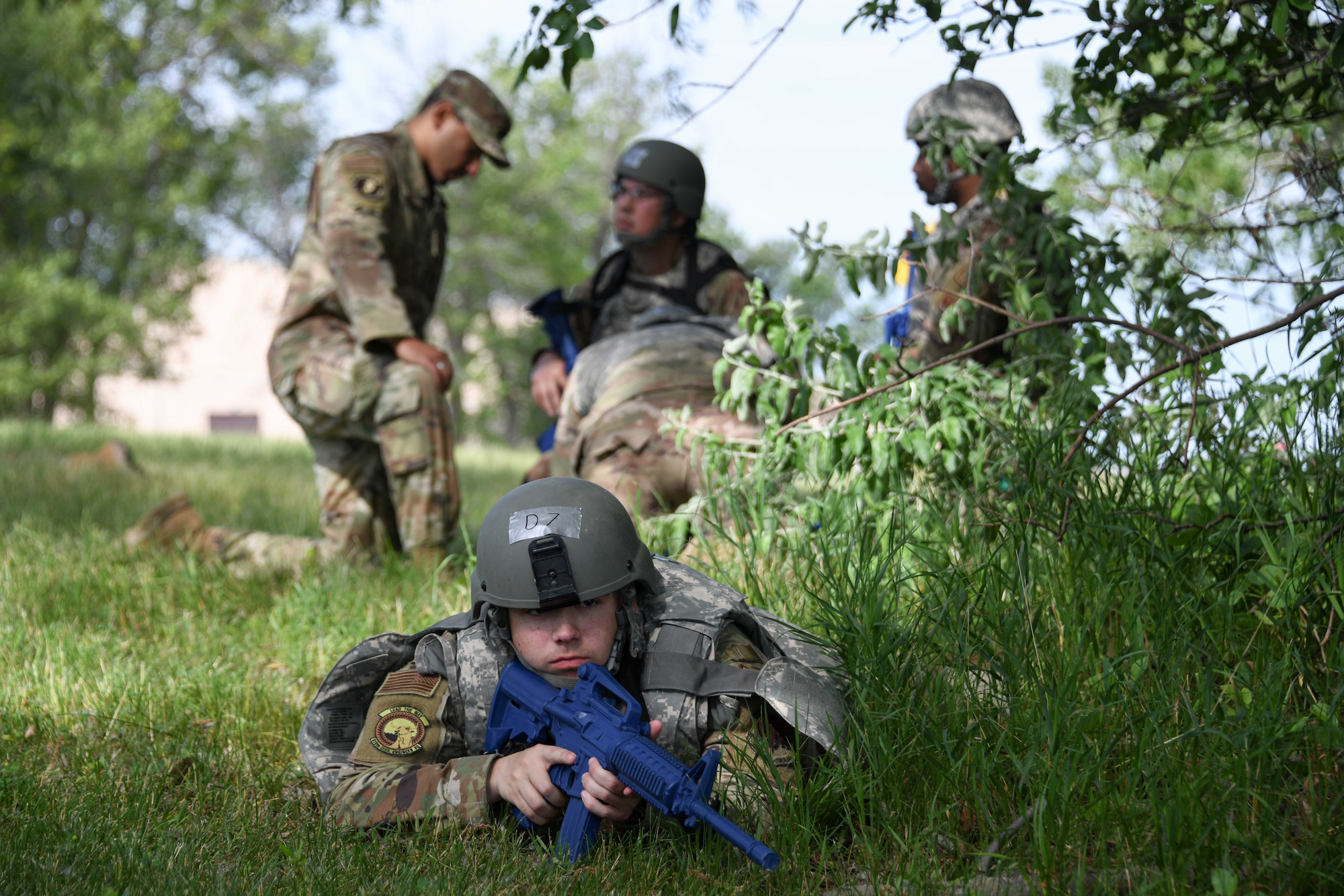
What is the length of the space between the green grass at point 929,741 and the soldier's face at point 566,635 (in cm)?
39

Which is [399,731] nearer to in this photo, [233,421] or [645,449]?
[645,449]

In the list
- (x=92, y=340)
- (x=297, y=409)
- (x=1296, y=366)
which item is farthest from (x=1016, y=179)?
(x=92, y=340)

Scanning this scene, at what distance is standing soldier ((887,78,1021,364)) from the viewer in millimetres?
4125

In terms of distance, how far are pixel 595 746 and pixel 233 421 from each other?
156 ft

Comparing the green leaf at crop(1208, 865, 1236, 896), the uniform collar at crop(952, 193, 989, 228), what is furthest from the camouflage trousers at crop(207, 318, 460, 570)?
the green leaf at crop(1208, 865, 1236, 896)

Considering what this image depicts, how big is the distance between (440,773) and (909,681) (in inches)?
43.6

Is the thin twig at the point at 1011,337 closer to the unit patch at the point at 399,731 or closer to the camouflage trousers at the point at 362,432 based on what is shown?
the unit patch at the point at 399,731

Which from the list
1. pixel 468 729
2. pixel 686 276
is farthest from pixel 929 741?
pixel 686 276

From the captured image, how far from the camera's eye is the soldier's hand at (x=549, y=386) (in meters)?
6.25

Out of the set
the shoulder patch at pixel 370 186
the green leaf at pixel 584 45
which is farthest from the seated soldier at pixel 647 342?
the green leaf at pixel 584 45

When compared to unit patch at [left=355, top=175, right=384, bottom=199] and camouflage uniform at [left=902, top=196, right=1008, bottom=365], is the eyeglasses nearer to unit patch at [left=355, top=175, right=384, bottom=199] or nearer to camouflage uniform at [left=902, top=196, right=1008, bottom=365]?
unit patch at [left=355, top=175, right=384, bottom=199]

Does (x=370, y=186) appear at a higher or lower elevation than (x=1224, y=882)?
higher

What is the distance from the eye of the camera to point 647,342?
5.06m

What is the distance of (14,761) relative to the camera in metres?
3.08
